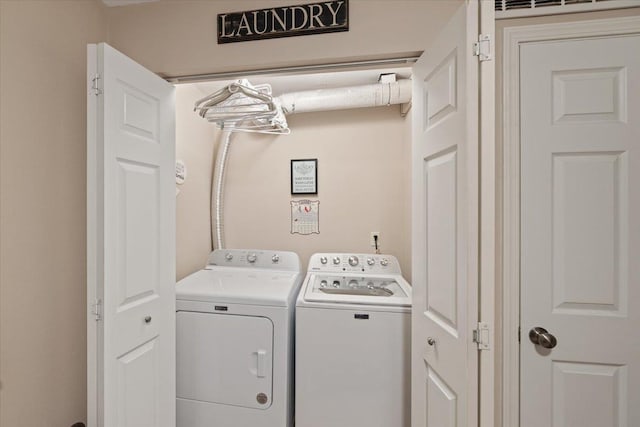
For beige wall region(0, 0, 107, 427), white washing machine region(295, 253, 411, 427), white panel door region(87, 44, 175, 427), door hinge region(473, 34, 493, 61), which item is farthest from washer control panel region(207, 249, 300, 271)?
door hinge region(473, 34, 493, 61)

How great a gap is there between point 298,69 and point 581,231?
4.83ft

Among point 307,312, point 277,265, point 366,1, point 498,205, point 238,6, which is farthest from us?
point 277,265

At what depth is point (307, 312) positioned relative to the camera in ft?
5.26

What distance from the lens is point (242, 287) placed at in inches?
71.0

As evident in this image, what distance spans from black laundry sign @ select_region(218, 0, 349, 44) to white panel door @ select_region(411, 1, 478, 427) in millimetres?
482

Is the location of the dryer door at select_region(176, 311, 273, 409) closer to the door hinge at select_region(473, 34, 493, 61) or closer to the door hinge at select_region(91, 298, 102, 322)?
the door hinge at select_region(91, 298, 102, 322)

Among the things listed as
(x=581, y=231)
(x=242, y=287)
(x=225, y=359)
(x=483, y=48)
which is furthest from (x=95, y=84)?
(x=581, y=231)

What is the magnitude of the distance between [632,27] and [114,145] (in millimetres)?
2091

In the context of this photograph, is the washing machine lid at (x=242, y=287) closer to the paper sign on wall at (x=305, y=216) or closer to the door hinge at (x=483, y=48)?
the paper sign on wall at (x=305, y=216)

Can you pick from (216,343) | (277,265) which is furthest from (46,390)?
(277,265)

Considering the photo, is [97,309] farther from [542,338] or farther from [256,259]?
[542,338]

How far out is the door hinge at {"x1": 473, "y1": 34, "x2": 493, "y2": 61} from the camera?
0.90 metres

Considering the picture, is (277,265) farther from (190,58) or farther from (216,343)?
(190,58)

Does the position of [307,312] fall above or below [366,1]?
below
